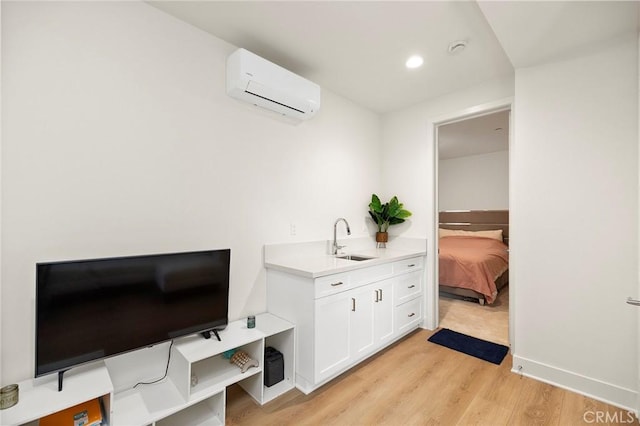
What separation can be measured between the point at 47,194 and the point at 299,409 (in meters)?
1.92

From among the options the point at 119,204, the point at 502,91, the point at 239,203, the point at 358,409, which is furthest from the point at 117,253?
the point at 502,91

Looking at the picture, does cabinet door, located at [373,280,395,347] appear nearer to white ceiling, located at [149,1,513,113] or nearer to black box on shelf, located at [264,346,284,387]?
black box on shelf, located at [264,346,284,387]

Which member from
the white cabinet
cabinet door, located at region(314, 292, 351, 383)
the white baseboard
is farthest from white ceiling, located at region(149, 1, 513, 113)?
the white baseboard

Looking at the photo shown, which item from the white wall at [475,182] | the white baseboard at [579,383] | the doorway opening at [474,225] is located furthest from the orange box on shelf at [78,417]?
the white wall at [475,182]

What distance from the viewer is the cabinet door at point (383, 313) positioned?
2.56m

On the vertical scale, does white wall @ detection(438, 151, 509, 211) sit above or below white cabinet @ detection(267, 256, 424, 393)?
above

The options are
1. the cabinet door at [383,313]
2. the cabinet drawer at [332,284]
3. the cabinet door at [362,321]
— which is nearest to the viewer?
the cabinet drawer at [332,284]

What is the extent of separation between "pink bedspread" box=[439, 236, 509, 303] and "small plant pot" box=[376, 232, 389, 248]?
4.27 ft

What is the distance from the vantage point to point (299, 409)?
1889mm

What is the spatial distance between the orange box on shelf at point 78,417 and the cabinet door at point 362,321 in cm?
162

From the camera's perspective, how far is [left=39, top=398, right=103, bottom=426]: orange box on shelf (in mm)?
Answer: 1382

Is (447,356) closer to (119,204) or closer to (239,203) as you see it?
(239,203)

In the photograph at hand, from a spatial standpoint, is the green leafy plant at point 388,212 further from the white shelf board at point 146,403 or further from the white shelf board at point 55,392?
the white shelf board at point 55,392

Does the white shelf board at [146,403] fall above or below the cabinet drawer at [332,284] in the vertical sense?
below
